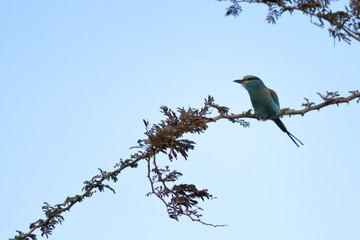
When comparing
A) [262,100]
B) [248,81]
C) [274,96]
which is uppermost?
[248,81]

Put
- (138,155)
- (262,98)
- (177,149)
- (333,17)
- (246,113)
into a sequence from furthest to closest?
1. (262,98)
2. (333,17)
3. (246,113)
4. (138,155)
5. (177,149)

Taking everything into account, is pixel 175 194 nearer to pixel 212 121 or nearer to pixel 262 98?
pixel 212 121

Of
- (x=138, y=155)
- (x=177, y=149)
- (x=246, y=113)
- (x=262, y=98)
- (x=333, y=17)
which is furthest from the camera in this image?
(x=262, y=98)

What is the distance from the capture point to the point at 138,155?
11.2 ft

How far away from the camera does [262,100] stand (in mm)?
5898

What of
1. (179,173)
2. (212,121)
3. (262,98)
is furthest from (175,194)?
(262,98)

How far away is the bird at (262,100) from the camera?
5861mm

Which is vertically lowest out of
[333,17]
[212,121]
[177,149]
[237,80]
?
[177,149]

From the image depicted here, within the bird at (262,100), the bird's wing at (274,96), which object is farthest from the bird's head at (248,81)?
the bird's wing at (274,96)

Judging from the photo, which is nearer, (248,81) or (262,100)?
(262,100)

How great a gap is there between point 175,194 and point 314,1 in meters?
2.42

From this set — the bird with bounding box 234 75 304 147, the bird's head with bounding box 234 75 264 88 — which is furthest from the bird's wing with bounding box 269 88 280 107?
the bird's head with bounding box 234 75 264 88

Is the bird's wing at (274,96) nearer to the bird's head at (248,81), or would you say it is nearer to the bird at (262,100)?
Answer: the bird at (262,100)

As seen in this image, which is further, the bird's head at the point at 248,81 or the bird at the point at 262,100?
the bird's head at the point at 248,81
